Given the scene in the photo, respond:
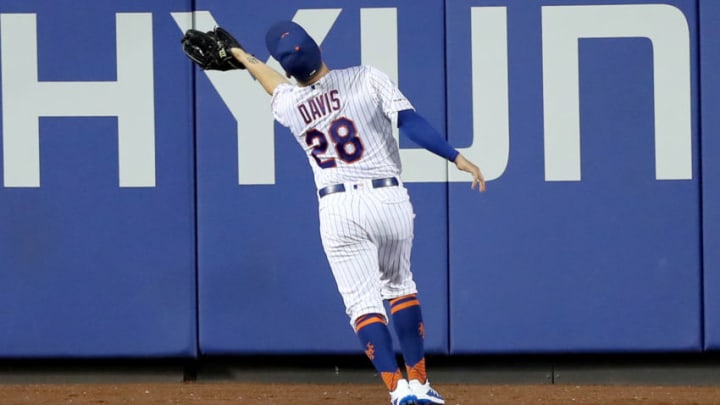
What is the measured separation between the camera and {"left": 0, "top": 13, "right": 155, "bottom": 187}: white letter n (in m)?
6.68

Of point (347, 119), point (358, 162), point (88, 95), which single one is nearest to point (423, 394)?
point (358, 162)

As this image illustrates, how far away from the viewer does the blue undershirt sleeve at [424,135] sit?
5.01m

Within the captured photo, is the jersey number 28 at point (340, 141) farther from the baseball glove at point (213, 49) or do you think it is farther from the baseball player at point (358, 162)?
the baseball glove at point (213, 49)

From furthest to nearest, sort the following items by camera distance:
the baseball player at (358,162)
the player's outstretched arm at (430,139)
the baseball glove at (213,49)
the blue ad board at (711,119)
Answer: the blue ad board at (711,119) < the baseball glove at (213,49) < the baseball player at (358,162) < the player's outstretched arm at (430,139)

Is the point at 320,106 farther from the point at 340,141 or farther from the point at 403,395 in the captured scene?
the point at 403,395

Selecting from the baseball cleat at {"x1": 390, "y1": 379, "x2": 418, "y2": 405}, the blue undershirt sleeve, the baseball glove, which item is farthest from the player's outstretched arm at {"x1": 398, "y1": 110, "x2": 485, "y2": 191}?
the baseball glove

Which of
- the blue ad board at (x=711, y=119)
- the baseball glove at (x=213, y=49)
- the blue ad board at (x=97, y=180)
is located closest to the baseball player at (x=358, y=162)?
the baseball glove at (x=213, y=49)

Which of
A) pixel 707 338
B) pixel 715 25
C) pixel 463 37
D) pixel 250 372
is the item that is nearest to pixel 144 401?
pixel 250 372

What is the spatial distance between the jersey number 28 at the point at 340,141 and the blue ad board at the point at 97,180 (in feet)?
5.47

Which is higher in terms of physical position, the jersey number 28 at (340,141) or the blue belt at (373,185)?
the jersey number 28 at (340,141)

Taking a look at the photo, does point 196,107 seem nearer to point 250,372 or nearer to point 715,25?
point 250,372

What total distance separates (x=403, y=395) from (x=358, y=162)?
3.04ft

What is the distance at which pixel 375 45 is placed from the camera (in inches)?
262

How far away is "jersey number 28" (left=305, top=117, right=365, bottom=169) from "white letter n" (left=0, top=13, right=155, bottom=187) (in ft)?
5.78
